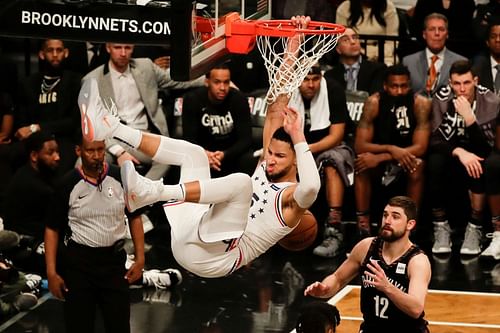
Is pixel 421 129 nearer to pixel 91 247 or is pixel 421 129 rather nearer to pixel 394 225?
pixel 394 225

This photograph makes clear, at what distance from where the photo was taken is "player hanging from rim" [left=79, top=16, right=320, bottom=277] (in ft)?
25.5

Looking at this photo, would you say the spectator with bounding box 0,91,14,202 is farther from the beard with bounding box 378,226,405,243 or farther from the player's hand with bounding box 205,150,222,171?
the beard with bounding box 378,226,405,243

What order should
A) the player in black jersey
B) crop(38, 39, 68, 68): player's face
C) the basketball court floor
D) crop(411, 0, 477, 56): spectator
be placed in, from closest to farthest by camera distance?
the player in black jersey < the basketball court floor < crop(38, 39, 68, 68): player's face < crop(411, 0, 477, 56): spectator

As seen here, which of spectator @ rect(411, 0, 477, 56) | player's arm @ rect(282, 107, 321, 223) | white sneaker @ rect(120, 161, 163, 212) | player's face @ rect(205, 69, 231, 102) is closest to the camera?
white sneaker @ rect(120, 161, 163, 212)

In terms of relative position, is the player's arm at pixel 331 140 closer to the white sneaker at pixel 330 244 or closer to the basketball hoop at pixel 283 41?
the white sneaker at pixel 330 244

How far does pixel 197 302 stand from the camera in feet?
34.0

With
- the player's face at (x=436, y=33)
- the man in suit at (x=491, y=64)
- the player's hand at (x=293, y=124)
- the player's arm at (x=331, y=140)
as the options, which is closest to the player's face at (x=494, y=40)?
the man in suit at (x=491, y=64)

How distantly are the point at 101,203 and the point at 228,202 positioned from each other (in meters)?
1.25

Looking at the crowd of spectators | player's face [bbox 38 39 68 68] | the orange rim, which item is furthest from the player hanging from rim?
player's face [bbox 38 39 68 68]

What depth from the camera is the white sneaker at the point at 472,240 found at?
37.0 feet

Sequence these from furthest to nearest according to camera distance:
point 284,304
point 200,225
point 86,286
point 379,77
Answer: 1. point 379,77
2. point 284,304
3. point 86,286
4. point 200,225

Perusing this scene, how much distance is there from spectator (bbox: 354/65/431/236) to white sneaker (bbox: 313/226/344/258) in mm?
310

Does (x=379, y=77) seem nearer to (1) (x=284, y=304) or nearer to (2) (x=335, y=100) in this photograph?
(2) (x=335, y=100)

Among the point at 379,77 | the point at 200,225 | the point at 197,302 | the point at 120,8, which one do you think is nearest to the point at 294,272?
the point at 197,302
